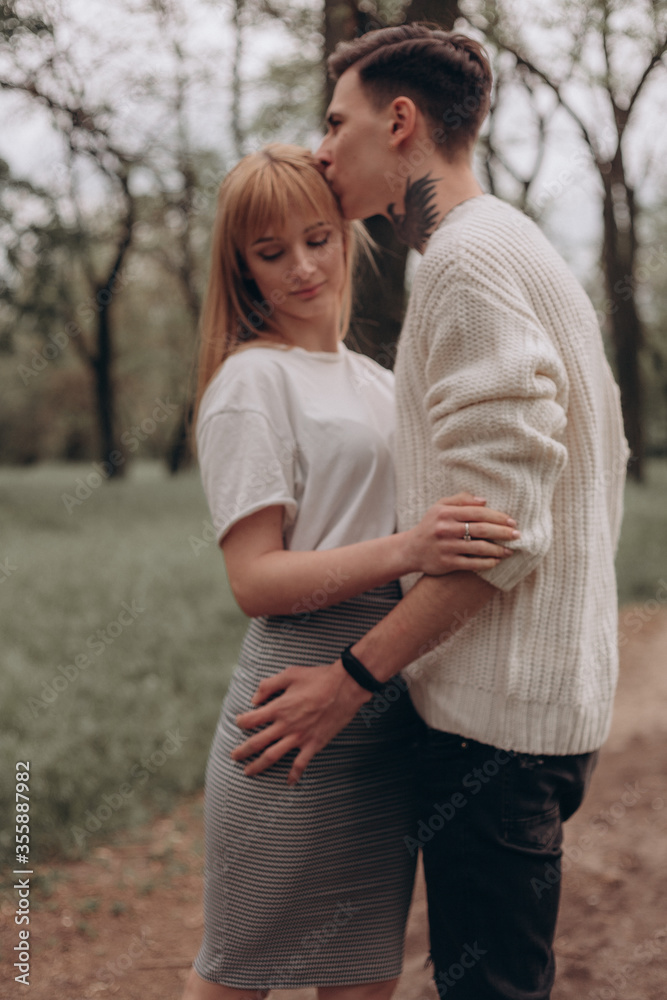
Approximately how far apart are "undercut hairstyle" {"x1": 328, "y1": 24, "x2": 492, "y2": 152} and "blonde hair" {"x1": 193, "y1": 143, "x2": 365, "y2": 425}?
23 centimetres

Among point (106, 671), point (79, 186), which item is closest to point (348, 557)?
point (106, 671)

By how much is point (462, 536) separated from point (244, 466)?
478 mm

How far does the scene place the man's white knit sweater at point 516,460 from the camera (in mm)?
1493

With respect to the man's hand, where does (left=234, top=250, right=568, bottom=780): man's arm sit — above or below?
above

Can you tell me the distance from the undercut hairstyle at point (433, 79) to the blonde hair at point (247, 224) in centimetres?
23

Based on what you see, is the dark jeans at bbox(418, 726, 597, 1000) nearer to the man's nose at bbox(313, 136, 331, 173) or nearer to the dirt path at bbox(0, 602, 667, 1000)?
the man's nose at bbox(313, 136, 331, 173)

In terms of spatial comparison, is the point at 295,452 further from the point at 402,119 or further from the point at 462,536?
the point at 402,119

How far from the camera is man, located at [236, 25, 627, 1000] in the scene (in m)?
1.52

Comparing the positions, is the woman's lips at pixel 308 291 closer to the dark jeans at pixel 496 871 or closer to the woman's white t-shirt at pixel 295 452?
the woman's white t-shirt at pixel 295 452

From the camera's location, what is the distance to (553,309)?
5.26 feet

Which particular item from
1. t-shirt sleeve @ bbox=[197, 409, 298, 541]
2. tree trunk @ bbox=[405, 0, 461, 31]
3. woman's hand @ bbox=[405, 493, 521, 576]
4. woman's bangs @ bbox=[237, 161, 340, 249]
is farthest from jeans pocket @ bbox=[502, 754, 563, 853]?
tree trunk @ bbox=[405, 0, 461, 31]

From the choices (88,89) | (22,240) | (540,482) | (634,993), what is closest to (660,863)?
(634,993)

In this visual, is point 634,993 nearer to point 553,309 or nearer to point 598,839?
point 598,839

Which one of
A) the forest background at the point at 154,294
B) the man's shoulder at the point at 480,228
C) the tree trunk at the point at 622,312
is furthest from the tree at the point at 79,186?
the tree trunk at the point at 622,312
